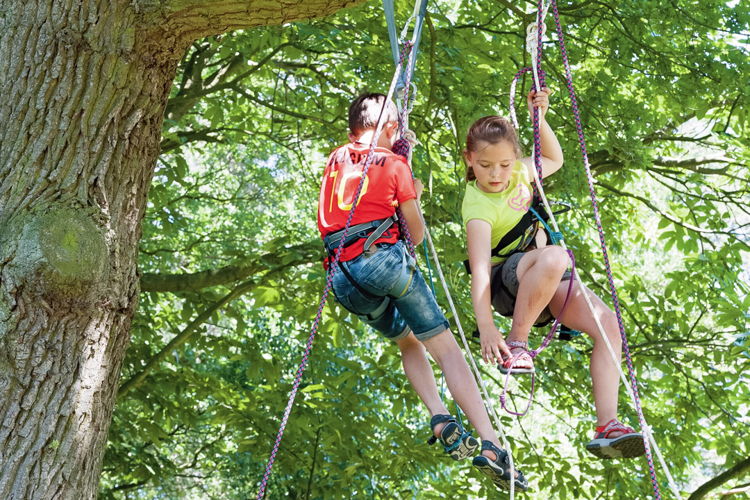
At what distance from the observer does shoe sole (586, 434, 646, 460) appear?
3.13 meters

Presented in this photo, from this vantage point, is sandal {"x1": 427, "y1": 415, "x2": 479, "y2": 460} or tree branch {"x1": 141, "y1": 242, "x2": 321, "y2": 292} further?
tree branch {"x1": 141, "y1": 242, "x2": 321, "y2": 292}

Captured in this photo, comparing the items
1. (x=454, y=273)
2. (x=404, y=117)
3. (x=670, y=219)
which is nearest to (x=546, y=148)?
(x=404, y=117)

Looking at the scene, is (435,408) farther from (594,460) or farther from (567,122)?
(594,460)

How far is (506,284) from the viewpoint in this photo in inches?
133

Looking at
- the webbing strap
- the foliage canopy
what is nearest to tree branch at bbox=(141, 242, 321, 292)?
the foliage canopy

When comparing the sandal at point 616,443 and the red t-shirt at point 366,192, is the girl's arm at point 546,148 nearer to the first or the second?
the red t-shirt at point 366,192

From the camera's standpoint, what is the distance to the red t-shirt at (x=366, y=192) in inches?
133

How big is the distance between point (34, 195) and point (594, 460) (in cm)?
513

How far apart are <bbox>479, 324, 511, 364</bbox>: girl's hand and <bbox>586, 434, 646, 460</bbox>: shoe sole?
430 millimetres

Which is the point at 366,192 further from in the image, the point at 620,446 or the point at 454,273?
the point at 454,273

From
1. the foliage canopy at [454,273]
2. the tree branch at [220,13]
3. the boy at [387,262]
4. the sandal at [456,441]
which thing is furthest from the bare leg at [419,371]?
the foliage canopy at [454,273]

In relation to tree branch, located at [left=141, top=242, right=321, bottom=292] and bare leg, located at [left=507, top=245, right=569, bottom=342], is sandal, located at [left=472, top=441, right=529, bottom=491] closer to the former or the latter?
bare leg, located at [left=507, top=245, right=569, bottom=342]

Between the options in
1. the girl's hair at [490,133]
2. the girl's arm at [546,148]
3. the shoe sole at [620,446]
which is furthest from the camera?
the girl's arm at [546,148]

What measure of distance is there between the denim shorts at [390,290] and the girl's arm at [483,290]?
8.3 inches
